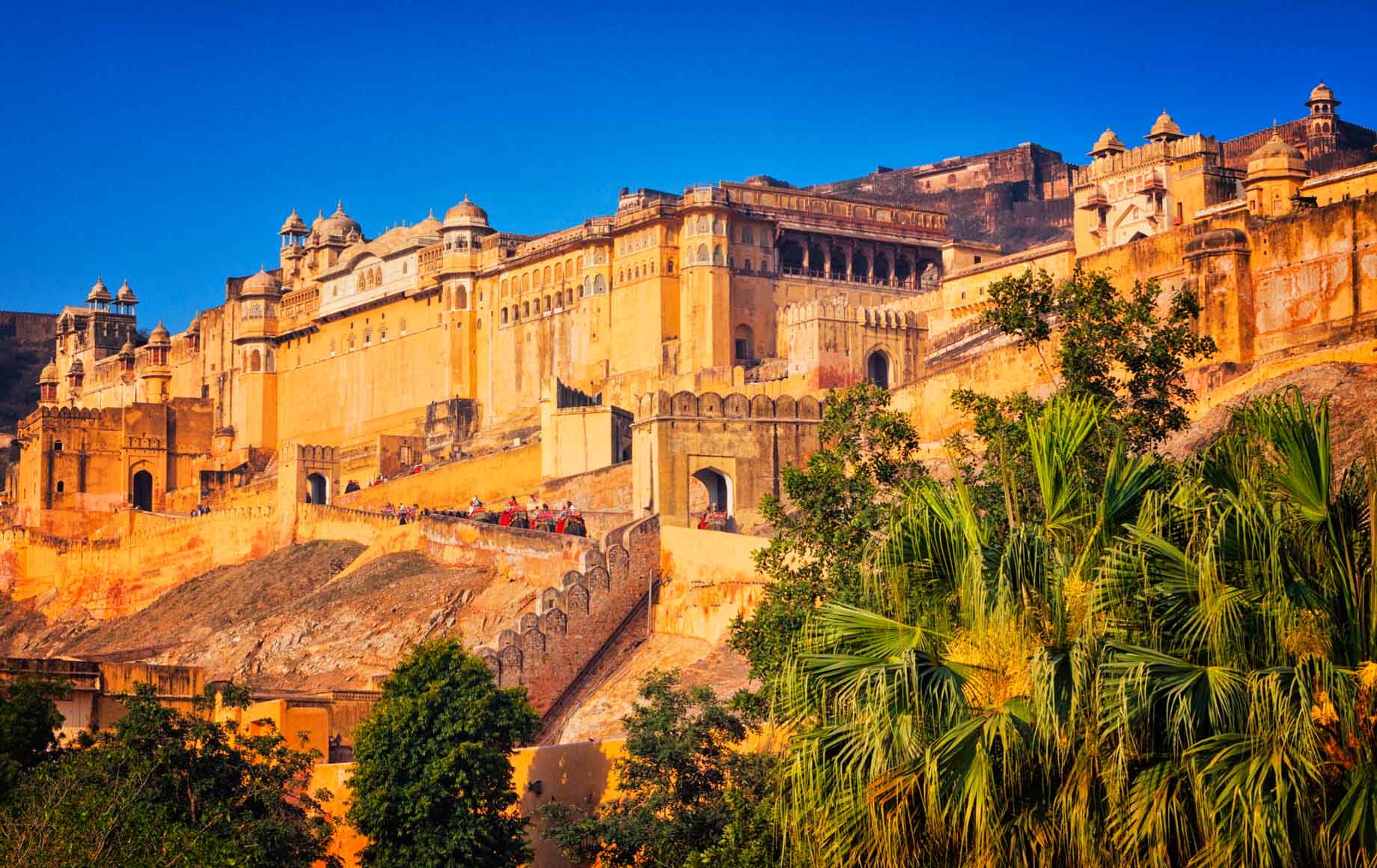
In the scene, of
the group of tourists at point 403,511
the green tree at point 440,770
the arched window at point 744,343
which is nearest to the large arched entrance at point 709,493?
the group of tourists at point 403,511

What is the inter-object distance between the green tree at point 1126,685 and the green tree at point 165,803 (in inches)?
277

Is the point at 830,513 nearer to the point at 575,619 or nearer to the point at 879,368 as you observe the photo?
the point at 575,619

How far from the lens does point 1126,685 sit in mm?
11312

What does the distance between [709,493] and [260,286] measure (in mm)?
44685

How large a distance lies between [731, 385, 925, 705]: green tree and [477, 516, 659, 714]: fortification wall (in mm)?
10735

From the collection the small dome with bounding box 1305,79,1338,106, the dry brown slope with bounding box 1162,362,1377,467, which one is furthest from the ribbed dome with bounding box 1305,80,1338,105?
the dry brown slope with bounding box 1162,362,1377,467

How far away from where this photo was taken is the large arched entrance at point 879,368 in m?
47.8

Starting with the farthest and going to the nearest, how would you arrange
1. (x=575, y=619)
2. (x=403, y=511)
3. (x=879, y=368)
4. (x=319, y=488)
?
(x=319, y=488)
(x=879, y=368)
(x=403, y=511)
(x=575, y=619)

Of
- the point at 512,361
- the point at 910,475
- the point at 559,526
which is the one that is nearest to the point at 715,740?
the point at 910,475

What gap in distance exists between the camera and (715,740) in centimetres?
2236

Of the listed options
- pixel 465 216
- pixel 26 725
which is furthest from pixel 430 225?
pixel 26 725

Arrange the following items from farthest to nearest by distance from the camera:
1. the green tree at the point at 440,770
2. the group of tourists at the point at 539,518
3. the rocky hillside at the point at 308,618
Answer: the group of tourists at the point at 539,518 → the rocky hillside at the point at 308,618 → the green tree at the point at 440,770

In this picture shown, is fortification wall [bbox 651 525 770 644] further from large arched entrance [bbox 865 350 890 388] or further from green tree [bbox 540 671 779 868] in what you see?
large arched entrance [bbox 865 350 890 388]

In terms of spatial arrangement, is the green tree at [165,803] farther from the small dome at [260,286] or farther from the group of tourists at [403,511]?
the small dome at [260,286]
